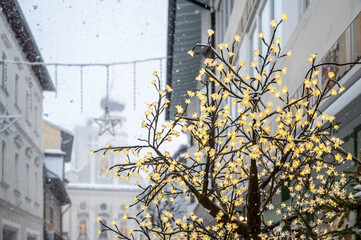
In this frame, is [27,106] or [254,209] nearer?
[254,209]

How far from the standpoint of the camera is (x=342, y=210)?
4.37m

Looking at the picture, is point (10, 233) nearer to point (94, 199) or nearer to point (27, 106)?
point (27, 106)

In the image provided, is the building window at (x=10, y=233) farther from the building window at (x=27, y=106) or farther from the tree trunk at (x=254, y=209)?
the tree trunk at (x=254, y=209)

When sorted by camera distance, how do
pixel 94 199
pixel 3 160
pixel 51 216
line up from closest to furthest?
pixel 3 160, pixel 51 216, pixel 94 199

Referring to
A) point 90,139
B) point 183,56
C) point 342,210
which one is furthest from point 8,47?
point 90,139

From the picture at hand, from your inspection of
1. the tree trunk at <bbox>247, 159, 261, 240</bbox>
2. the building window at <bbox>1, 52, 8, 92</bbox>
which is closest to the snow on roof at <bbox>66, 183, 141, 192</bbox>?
the building window at <bbox>1, 52, 8, 92</bbox>

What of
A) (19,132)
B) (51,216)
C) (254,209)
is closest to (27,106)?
(19,132)

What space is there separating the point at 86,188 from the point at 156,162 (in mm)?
72753

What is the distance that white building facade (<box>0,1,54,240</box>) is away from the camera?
65.3 ft

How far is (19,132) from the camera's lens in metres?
22.5

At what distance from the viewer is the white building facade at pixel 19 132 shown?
19.9 meters

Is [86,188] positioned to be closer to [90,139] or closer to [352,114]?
[90,139]

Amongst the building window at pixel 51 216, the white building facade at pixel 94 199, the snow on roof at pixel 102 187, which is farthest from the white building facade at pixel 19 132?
the snow on roof at pixel 102 187

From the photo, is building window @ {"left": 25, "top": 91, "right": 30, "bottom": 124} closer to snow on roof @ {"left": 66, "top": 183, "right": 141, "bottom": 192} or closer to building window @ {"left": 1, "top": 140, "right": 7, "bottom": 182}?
building window @ {"left": 1, "top": 140, "right": 7, "bottom": 182}
